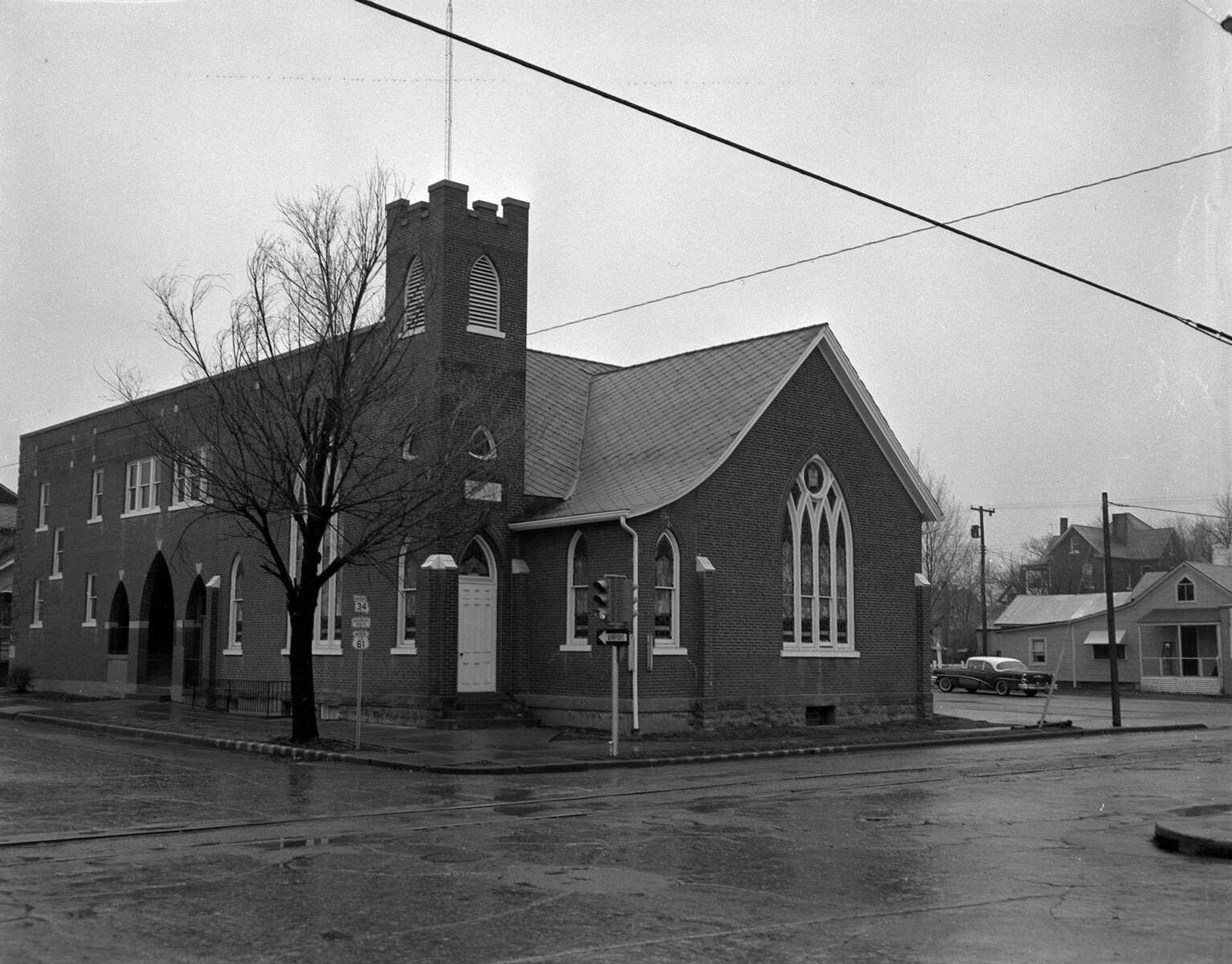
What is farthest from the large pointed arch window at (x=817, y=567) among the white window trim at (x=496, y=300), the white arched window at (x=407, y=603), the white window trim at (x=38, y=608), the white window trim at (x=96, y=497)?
the white window trim at (x=38, y=608)

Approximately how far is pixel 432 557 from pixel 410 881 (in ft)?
56.4

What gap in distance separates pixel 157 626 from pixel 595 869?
30.9m

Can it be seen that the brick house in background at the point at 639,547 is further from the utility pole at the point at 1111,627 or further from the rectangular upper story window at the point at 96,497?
the rectangular upper story window at the point at 96,497

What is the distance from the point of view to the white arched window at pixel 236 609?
34.4m

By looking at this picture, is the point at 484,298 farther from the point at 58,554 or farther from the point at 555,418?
the point at 58,554

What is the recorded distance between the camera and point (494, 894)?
32.6 feet

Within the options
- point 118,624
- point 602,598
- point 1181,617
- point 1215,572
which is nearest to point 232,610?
point 118,624

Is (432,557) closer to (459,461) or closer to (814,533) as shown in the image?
(459,461)

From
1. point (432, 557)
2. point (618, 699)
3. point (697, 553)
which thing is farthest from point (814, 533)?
point (432, 557)

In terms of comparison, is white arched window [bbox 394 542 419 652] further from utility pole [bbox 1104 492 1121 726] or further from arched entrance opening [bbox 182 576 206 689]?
utility pole [bbox 1104 492 1121 726]

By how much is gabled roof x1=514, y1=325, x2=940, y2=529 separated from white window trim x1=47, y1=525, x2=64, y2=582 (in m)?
18.8

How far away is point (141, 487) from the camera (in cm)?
3966

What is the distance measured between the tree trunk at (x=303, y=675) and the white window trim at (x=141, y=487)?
51.7 feet

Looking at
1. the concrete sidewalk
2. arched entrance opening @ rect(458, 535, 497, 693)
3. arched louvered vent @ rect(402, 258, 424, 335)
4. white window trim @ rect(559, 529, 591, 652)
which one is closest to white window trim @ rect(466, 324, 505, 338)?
arched louvered vent @ rect(402, 258, 424, 335)
